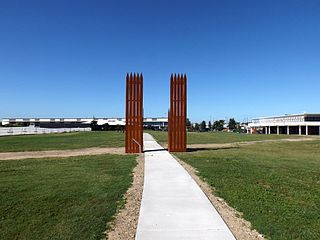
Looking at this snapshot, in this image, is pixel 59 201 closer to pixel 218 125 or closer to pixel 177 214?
pixel 177 214

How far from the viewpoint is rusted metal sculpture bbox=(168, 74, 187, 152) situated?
782 inches

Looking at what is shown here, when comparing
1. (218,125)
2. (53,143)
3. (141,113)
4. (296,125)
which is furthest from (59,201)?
(218,125)

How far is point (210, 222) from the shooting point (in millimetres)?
5820

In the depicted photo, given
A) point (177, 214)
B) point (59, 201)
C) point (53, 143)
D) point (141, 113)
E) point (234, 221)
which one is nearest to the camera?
point (234, 221)

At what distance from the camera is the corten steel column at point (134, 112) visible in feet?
64.1

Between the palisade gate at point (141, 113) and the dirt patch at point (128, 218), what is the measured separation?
10.8m

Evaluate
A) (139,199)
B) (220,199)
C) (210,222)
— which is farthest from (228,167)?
(210,222)

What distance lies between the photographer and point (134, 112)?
1991cm

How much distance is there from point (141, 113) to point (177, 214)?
45.2 ft

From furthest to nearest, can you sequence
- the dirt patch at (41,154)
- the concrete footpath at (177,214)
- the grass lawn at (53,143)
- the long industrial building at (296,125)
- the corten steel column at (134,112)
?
the long industrial building at (296,125)
the grass lawn at (53,143)
the corten steel column at (134,112)
the dirt patch at (41,154)
the concrete footpath at (177,214)

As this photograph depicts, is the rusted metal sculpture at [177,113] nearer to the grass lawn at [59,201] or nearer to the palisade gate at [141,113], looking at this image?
the palisade gate at [141,113]

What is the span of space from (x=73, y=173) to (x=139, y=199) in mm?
4760

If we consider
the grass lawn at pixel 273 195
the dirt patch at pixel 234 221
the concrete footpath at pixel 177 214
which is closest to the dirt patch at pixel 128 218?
the concrete footpath at pixel 177 214

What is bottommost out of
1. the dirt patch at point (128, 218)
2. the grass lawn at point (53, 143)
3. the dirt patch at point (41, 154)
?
the dirt patch at point (128, 218)
